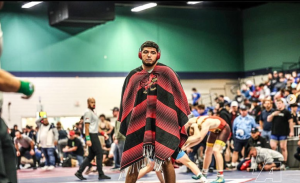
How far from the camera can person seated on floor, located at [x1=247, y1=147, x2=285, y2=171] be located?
13805 millimetres

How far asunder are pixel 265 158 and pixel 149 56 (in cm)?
772

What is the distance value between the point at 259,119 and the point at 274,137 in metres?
2.96

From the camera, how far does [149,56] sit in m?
6.93

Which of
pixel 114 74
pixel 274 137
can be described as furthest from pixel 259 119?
pixel 114 74

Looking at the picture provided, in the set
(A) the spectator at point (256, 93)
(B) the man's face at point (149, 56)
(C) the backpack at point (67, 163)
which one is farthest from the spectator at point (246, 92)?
(B) the man's face at point (149, 56)

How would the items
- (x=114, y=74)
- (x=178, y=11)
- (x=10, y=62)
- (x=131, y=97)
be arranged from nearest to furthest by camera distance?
1. (x=131, y=97)
2. (x=10, y=62)
3. (x=114, y=74)
4. (x=178, y=11)

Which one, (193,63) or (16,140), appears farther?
(193,63)

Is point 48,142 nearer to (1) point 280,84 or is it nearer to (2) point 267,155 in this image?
(2) point 267,155

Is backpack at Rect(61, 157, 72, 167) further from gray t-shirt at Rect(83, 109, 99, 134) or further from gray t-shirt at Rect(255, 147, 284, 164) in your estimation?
gray t-shirt at Rect(255, 147, 284, 164)

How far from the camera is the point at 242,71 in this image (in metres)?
30.1

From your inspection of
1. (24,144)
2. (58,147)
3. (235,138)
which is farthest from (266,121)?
(24,144)

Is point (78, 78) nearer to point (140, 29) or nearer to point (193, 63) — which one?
point (140, 29)

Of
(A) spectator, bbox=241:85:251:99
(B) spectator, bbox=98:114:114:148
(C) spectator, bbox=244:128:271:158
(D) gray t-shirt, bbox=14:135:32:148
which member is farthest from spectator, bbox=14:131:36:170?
(A) spectator, bbox=241:85:251:99

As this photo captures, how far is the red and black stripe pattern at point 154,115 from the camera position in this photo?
6805 millimetres
